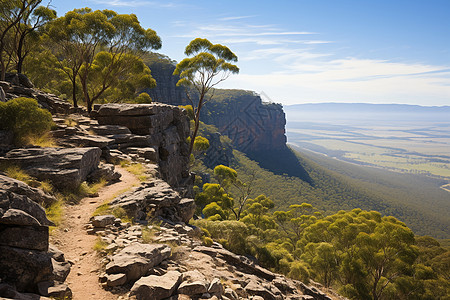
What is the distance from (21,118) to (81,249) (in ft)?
28.8

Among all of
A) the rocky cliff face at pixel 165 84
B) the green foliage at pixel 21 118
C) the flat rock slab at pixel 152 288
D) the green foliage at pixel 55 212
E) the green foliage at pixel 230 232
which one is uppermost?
the rocky cliff face at pixel 165 84

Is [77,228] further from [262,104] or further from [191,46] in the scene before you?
[262,104]

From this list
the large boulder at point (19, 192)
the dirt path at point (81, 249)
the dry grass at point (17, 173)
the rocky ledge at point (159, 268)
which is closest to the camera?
the large boulder at point (19, 192)

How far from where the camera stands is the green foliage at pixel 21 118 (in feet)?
39.0

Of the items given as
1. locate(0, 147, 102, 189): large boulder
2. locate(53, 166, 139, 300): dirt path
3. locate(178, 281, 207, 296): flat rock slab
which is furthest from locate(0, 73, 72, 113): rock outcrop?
locate(178, 281, 207, 296): flat rock slab

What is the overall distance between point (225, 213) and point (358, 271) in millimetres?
16214

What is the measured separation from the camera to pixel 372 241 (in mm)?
24812

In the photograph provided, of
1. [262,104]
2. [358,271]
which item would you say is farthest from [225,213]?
[262,104]

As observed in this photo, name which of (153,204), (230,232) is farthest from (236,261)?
(153,204)

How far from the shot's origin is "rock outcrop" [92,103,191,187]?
22422 mm

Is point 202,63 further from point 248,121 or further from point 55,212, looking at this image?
point 248,121

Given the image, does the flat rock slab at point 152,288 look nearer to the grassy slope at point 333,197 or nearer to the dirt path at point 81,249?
the dirt path at point 81,249

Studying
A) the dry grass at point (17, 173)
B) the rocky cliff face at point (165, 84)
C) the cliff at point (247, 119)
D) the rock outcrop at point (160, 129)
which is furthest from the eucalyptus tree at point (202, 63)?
the cliff at point (247, 119)

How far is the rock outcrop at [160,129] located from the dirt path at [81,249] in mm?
9643
